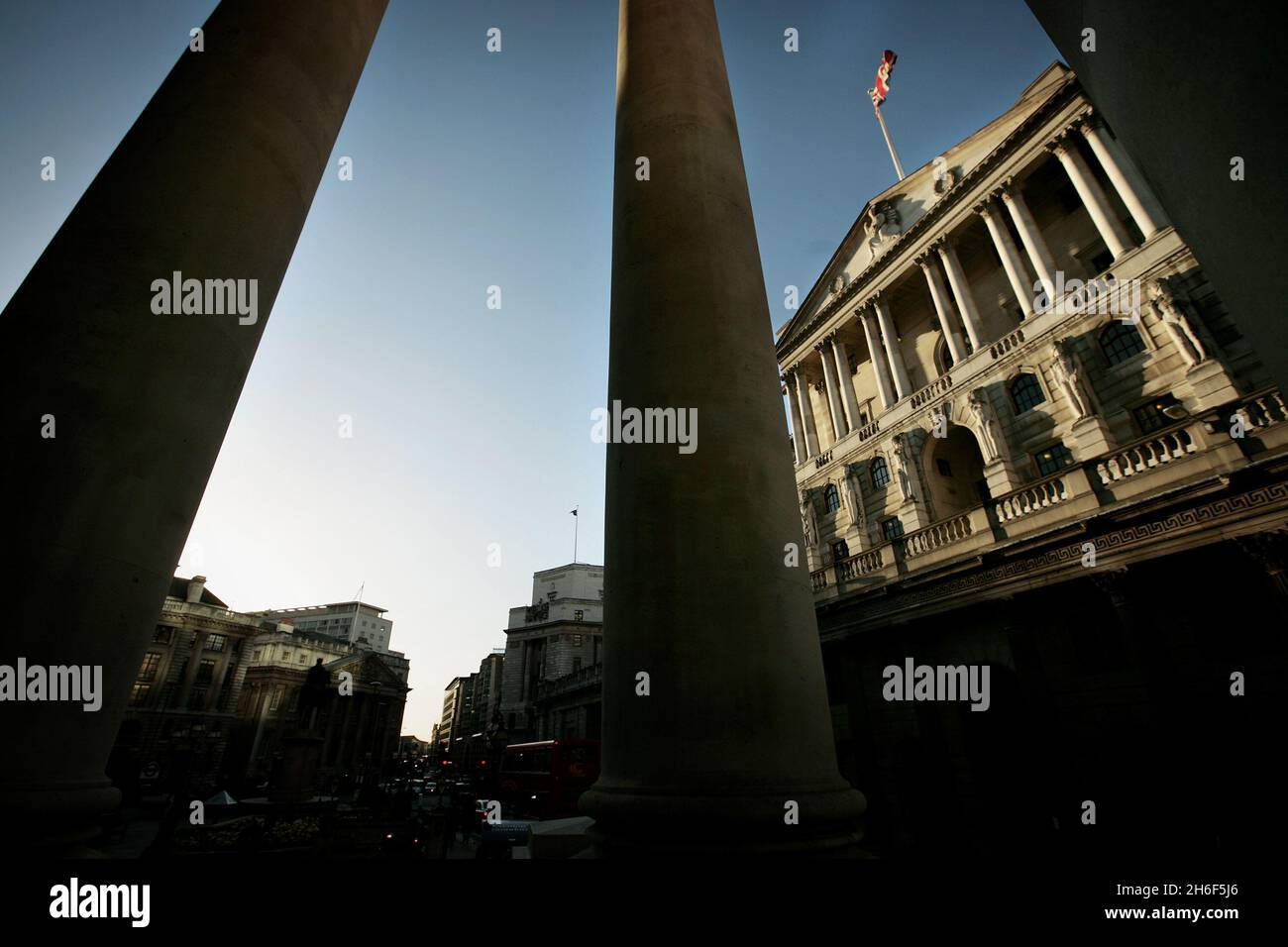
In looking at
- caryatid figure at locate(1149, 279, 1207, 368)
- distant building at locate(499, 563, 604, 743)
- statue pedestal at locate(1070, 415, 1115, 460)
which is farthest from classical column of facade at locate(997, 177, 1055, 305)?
distant building at locate(499, 563, 604, 743)

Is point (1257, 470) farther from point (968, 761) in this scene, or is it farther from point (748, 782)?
point (748, 782)

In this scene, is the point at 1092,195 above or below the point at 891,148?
below

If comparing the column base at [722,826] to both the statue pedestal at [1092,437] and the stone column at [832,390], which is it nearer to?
the statue pedestal at [1092,437]

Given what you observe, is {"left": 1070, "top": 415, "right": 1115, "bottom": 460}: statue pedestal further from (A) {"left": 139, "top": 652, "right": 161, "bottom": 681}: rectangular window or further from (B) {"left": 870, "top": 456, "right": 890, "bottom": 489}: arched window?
(A) {"left": 139, "top": 652, "right": 161, "bottom": 681}: rectangular window

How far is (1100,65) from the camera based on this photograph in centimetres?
288

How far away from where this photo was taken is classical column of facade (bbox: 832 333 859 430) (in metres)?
27.0

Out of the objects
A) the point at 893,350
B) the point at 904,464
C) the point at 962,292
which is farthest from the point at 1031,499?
the point at 893,350

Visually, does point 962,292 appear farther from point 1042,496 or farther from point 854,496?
point 1042,496

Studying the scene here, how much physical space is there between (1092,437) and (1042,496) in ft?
7.90

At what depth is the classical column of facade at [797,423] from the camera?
2995 centimetres

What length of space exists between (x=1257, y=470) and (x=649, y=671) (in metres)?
15.3

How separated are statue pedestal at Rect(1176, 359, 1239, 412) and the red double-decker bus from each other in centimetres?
2457

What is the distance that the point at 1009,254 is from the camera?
21.5 metres

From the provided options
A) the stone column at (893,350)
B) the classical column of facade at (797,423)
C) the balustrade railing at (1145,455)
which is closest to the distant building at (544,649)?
the classical column of facade at (797,423)
